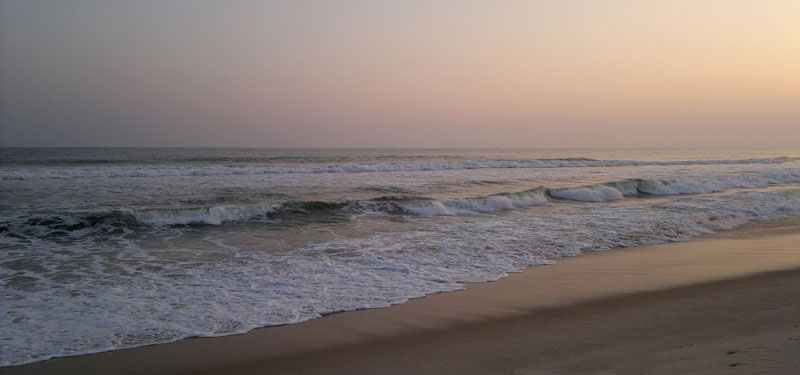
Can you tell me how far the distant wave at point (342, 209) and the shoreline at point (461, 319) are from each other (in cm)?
718

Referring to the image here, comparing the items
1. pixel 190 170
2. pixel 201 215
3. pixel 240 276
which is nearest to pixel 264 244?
pixel 240 276

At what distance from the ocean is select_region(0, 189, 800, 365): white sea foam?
28 millimetres

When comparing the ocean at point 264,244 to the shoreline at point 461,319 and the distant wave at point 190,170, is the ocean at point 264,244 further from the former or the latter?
the distant wave at point 190,170

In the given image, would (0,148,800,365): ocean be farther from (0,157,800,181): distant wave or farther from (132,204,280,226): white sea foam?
(0,157,800,181): distant wave

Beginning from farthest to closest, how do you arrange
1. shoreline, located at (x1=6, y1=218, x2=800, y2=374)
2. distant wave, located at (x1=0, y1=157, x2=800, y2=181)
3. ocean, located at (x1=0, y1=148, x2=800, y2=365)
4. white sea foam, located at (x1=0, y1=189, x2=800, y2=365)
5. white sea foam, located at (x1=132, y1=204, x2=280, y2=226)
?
distant wave, located at (x1=0, y1=157, x2=800, y2=181) < white sea foam, located at (x1=132, y1=204, x2=280, y2=226) < ocean, located at (x1=0, y1=148, x2=800, y2=365) < white sea foam, located at (x1=0, y1=189, x2=800, y2=365) < shoreline, located at (x1=6, y1=218, x2=800, y2=374)

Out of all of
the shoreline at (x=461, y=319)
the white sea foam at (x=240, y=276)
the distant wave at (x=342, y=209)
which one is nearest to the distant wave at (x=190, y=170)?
the distant wave at (x=342, y=209)

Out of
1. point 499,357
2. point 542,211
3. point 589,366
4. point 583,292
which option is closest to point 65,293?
point 499,357

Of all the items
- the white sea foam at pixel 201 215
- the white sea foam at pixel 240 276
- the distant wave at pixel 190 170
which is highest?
the distant wave at pixel 190 170

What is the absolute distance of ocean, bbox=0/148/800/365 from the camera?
5332 mm

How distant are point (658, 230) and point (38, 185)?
23032 millimetres

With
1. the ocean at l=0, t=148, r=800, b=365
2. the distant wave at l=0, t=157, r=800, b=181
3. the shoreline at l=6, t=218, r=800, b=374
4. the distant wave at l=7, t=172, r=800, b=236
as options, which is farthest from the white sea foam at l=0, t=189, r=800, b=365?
the distant wave at l=0, t=157, r=800, b=181

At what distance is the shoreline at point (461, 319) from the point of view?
408cm

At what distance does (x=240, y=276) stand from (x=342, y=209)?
308 inches

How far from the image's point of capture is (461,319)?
17.0 feet
